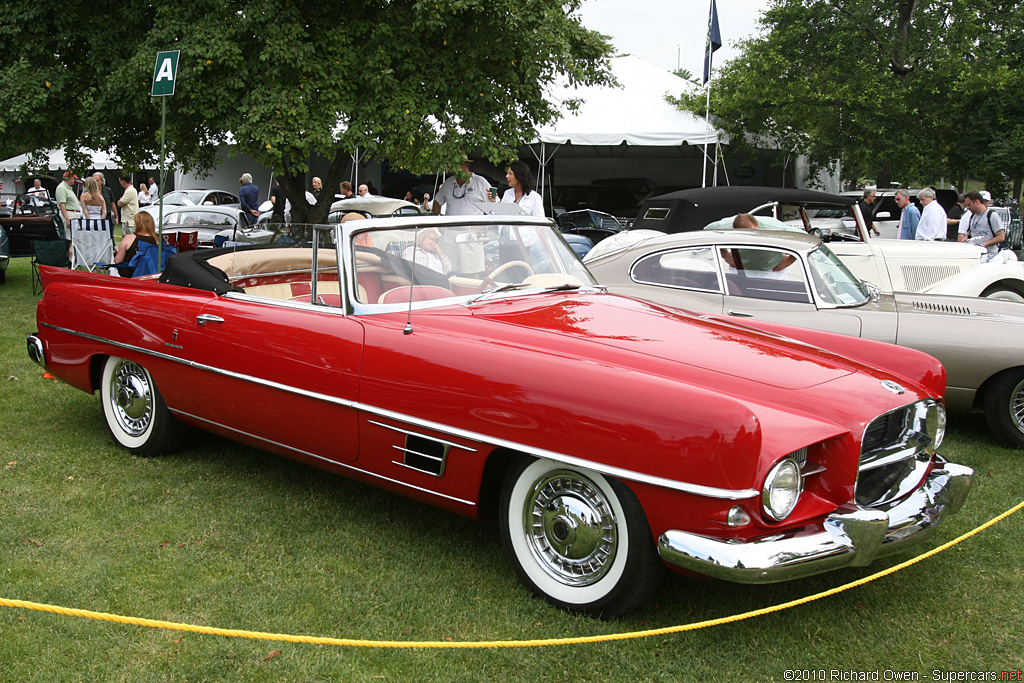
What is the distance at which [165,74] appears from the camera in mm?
7914

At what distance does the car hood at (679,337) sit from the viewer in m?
3.06

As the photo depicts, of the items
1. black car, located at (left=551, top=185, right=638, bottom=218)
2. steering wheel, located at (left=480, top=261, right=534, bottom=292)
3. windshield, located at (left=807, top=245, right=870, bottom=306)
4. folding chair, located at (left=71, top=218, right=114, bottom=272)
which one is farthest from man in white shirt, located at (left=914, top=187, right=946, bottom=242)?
black car, located at (left=551, top=185, right=638, bottom=218)

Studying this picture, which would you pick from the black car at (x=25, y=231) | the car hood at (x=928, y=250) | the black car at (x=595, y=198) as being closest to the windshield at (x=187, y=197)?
the black car at (x=595, y=198)

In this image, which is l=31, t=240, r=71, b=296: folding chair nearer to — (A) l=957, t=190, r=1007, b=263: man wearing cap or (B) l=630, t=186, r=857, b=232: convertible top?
(B) l=630, t=186, r=857, b=232: convertible top

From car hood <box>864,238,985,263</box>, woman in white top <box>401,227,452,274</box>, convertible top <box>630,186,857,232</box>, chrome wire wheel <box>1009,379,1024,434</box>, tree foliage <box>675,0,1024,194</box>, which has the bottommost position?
chrome wire wheel <box>1009,379,1024,434</box>

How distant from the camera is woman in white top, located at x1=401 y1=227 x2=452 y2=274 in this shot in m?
3.78

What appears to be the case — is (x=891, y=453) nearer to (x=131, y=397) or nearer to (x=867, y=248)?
(x=131, y=397)

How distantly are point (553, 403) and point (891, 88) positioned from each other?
25.0m

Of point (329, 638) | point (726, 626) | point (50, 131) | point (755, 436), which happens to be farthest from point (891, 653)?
point (50, 131)

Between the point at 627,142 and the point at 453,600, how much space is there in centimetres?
Answer: 1612

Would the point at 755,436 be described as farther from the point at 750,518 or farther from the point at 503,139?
the point at 503,139

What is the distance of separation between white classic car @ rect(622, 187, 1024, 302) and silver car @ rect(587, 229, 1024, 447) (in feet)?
4.14

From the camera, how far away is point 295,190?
1268 cm

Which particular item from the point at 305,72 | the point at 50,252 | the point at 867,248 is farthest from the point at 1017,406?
the point at 50,252
